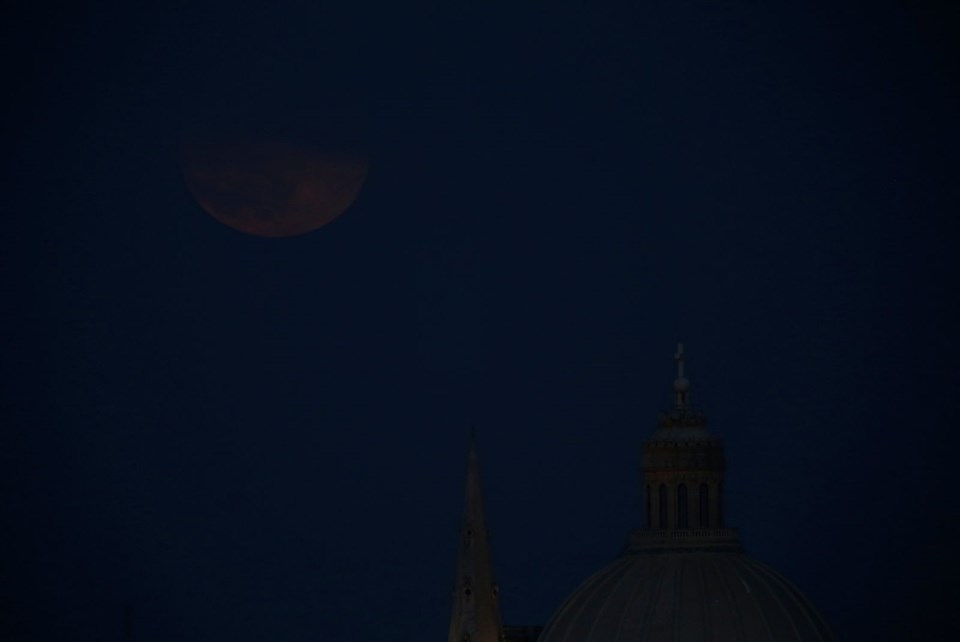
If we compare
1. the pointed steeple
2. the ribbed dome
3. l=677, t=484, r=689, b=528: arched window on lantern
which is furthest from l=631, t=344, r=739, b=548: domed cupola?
the pointed steeple

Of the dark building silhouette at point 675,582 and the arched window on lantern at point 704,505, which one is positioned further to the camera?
the arched window on lantern at point 704,505

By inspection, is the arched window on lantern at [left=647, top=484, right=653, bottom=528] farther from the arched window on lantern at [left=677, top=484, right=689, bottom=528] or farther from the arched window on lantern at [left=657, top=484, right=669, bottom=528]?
the arched window on lantern at [left=677, top=484, right=689, bottom=528]

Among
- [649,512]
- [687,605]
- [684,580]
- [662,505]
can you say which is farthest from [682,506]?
[687,605]

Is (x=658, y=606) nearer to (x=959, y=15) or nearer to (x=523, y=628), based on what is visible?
(x=523, y=628)

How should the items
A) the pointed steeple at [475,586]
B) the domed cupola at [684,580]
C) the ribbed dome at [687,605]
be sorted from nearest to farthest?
the ribbed dome at [687,605], the domed cupola at [684,580], the pointed steeple at [475,586]

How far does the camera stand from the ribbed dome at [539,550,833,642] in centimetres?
8169

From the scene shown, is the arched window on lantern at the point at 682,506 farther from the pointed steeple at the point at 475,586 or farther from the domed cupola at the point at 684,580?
the pointed steeple at the point at 475,586

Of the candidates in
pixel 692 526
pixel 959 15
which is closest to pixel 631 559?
pixel 692 526

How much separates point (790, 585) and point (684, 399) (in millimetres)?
9050

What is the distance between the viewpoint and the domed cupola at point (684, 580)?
269ft

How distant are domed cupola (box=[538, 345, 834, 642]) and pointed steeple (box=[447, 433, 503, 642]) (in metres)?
3.16

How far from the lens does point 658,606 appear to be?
82812 millimetres

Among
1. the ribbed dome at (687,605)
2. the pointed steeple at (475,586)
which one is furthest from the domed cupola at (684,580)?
the pointed steeple at (475,586)

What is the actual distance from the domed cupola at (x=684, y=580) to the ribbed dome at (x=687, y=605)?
32 millimetres
